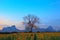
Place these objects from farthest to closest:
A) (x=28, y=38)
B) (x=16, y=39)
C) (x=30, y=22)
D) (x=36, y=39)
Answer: (x=30, y=22), (x=28, y=38), (x=16, y=39), (x=36, y=39)

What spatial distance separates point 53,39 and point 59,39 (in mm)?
235

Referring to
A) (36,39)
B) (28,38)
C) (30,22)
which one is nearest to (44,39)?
(28,38)

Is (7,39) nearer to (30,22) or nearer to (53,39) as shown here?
(53,39)

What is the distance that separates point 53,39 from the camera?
7426 millimetres

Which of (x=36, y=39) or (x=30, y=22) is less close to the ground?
(x=30, y=22)

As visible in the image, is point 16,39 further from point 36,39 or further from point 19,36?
point 36,39

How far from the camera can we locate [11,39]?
6.84 meters

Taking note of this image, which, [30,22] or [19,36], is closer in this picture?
[19,36]

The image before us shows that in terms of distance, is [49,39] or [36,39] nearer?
[36,39]

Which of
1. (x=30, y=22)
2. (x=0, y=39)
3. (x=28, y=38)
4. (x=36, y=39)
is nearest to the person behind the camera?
(x=36, y=39)

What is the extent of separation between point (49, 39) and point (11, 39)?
150 cm

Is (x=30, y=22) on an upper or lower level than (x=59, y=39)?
upper

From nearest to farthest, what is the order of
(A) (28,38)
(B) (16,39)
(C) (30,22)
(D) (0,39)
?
(B) (16,39)
(A) (28,38)
(D) (0,39)
(C) (30,22)

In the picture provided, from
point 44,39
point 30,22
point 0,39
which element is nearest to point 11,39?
Result: point 0,39
